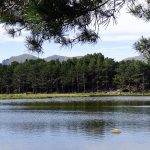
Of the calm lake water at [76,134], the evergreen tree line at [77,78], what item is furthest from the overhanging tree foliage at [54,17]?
the evergreen tree line at [77,78]

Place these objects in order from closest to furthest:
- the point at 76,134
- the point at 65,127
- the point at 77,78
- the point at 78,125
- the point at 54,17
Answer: the point at 54,17 → the point at 76,134 → the point at 65,127 → the point at 78,125 → the point at 77,78

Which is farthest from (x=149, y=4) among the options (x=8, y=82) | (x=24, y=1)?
(x=8, y=82)

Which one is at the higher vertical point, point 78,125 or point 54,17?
point 54,17

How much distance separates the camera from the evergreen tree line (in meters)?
160

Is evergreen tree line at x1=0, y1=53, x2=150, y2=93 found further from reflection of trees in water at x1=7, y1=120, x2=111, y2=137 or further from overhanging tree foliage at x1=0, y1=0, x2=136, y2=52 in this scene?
overhanging tree foliage at x1=0, y1=0, x2=136, y2=52

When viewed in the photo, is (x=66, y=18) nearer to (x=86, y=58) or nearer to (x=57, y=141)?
(x=57, y=141)

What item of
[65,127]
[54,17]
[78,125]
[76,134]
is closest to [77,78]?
[78,125]

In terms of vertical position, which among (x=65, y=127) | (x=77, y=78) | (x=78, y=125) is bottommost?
(x=65, y=127)

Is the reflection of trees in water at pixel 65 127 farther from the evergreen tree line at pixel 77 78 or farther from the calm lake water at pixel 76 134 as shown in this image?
the evergreen tree line at pixel 77 78

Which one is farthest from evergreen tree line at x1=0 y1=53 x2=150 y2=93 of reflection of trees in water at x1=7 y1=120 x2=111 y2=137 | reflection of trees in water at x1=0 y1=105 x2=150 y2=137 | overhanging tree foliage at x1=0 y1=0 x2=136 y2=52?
overhanging tree foliage at x1=0 y1=0 x2=136 y2=52

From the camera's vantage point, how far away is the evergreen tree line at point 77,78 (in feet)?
523

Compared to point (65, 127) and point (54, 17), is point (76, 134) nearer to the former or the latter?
point (65, 127)

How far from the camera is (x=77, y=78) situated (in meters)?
166

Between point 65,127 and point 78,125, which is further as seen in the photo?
point 78,125
